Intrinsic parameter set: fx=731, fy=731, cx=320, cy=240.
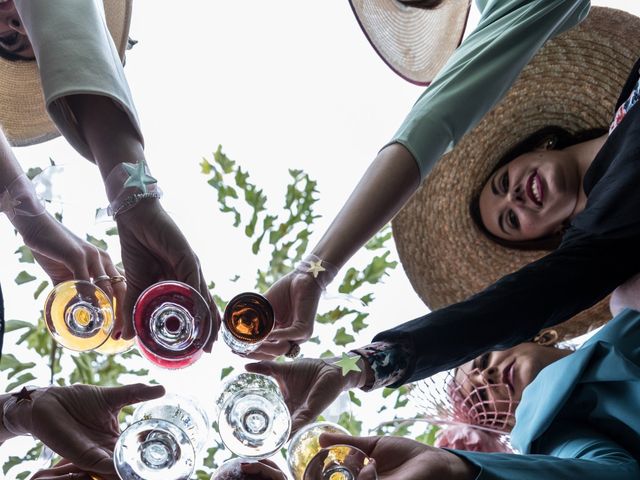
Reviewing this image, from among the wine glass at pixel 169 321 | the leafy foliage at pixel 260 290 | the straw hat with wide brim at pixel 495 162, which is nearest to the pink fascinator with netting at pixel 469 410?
the leafy foliage at pixel 260 290

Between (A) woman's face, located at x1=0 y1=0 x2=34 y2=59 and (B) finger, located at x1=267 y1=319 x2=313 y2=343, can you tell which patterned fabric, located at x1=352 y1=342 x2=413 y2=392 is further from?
(A) woman's face, located at x1=0 y1=0 x2=34 y2=59

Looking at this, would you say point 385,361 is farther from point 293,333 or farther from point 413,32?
point 413,32

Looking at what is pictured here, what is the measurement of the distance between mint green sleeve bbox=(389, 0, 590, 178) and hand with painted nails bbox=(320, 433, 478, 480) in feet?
1.57

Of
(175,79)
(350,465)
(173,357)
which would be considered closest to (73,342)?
(173,357)

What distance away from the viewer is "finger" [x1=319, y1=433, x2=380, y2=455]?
82cm

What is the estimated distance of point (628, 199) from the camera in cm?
111

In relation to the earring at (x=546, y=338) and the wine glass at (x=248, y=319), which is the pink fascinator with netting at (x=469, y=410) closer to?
the earring at (x=546, y=338)

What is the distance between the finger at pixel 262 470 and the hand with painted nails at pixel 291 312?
206 millimetres

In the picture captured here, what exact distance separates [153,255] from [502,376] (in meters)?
0.73

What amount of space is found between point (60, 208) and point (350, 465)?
1.86 ft

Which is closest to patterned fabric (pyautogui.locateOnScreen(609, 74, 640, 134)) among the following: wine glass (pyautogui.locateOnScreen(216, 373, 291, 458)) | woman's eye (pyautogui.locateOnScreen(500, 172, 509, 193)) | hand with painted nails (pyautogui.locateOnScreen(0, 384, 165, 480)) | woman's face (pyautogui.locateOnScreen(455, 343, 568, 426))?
woman's eye (pyautogui.locateOnScreen(500, 172, 509, 193))

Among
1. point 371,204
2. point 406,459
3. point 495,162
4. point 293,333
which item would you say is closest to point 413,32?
point 495,162

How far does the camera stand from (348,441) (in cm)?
82

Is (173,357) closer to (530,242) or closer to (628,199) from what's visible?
(628,199)
